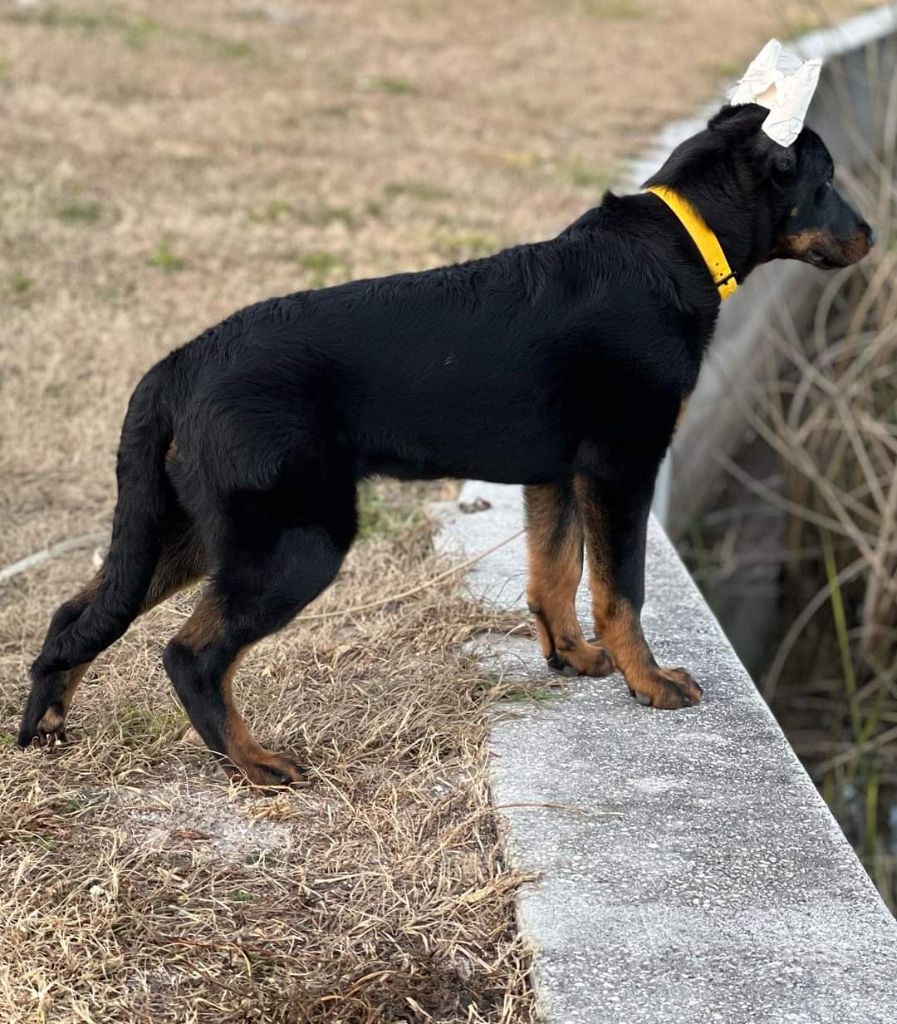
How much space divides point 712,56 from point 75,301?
360 inches

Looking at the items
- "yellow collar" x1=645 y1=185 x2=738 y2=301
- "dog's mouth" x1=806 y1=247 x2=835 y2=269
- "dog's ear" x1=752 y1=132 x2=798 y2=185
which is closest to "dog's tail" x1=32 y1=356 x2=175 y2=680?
"yellow collar" x1=645 y1=185 x2=738 y2=301

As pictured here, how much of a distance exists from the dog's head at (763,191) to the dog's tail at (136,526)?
1356 mm

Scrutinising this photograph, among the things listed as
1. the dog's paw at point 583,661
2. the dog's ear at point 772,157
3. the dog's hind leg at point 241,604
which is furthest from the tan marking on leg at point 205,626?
the dog's ear at point 772,157

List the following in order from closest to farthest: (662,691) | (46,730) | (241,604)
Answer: (241,604)
(46,730)
(662,691)

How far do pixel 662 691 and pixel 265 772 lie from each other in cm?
99

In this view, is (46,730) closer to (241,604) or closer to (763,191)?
(241,604)

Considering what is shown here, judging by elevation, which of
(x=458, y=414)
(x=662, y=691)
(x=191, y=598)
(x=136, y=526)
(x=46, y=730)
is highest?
(x=458, y=414)

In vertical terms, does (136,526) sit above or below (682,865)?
above

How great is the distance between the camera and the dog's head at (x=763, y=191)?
3465 mm

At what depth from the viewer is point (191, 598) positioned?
4.10 m

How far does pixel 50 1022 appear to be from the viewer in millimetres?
2416

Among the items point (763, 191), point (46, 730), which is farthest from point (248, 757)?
point (763, 191)

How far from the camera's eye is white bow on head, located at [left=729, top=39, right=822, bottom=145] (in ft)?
10.6

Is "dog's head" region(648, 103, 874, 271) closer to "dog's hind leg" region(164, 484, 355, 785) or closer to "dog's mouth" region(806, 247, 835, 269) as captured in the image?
"dog's mouth" region(806, 247, 835, 269)
